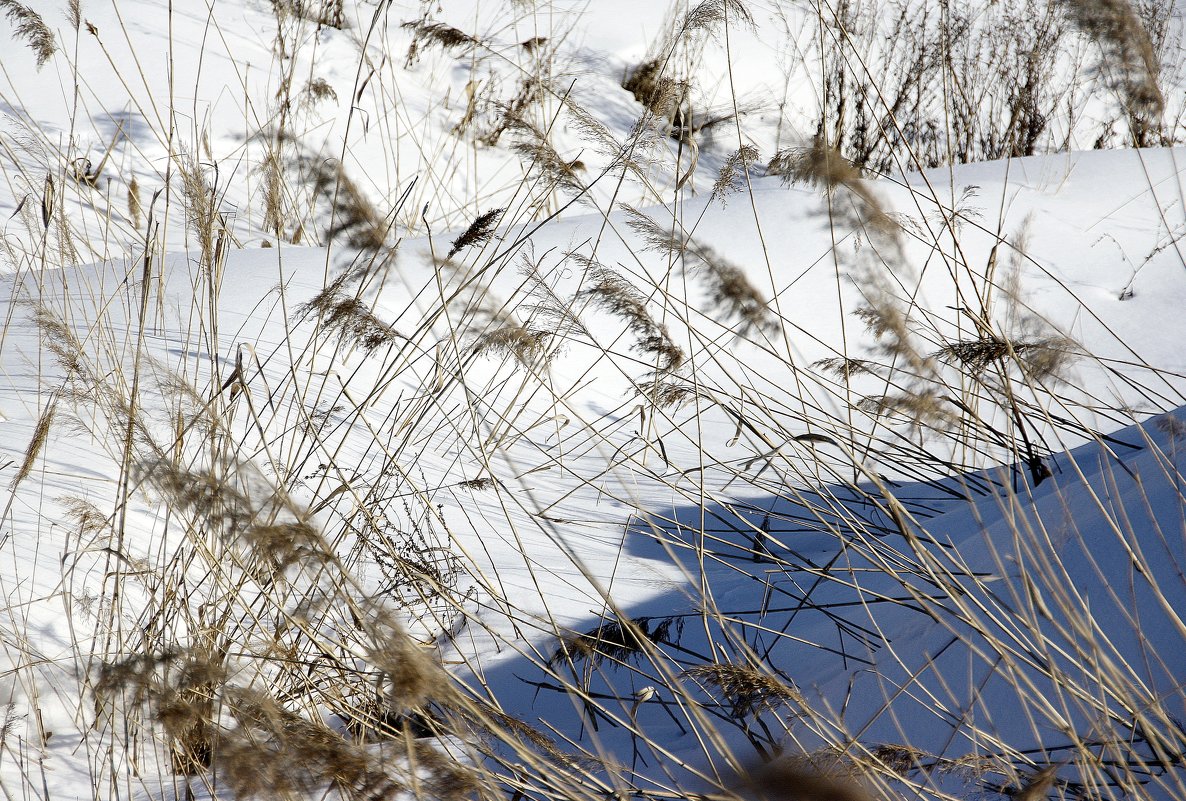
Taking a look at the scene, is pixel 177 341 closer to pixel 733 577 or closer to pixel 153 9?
pixel 733 577

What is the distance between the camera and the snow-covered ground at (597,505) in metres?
1.02

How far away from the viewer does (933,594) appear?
4.90 ft

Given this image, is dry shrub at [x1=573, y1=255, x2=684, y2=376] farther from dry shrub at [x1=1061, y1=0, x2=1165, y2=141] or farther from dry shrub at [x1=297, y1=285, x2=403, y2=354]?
dry shrub at [x1=1061, y1=0, x2=1165, y2=141]

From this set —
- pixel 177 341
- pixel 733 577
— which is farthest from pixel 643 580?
A: pixel 177 341

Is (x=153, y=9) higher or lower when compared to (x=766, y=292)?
higher

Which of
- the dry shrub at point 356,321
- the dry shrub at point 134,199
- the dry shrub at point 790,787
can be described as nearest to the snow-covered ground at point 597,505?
the dry shrub at point 356,321

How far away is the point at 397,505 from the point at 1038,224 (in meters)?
2.65

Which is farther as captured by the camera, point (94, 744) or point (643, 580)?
point (643, 580)

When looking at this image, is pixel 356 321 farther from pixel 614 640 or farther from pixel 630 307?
pixel 614 640

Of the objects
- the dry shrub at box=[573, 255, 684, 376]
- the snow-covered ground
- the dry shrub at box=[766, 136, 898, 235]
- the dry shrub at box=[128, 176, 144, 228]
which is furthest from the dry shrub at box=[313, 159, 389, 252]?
the dry shrub at box=[128, 176, 144, 228]

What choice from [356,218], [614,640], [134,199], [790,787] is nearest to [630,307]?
[356,218]

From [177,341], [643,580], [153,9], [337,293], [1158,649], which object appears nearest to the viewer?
[1158,649]

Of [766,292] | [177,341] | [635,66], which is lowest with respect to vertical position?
[766,292]

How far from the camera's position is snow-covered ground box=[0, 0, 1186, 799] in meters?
1.02
